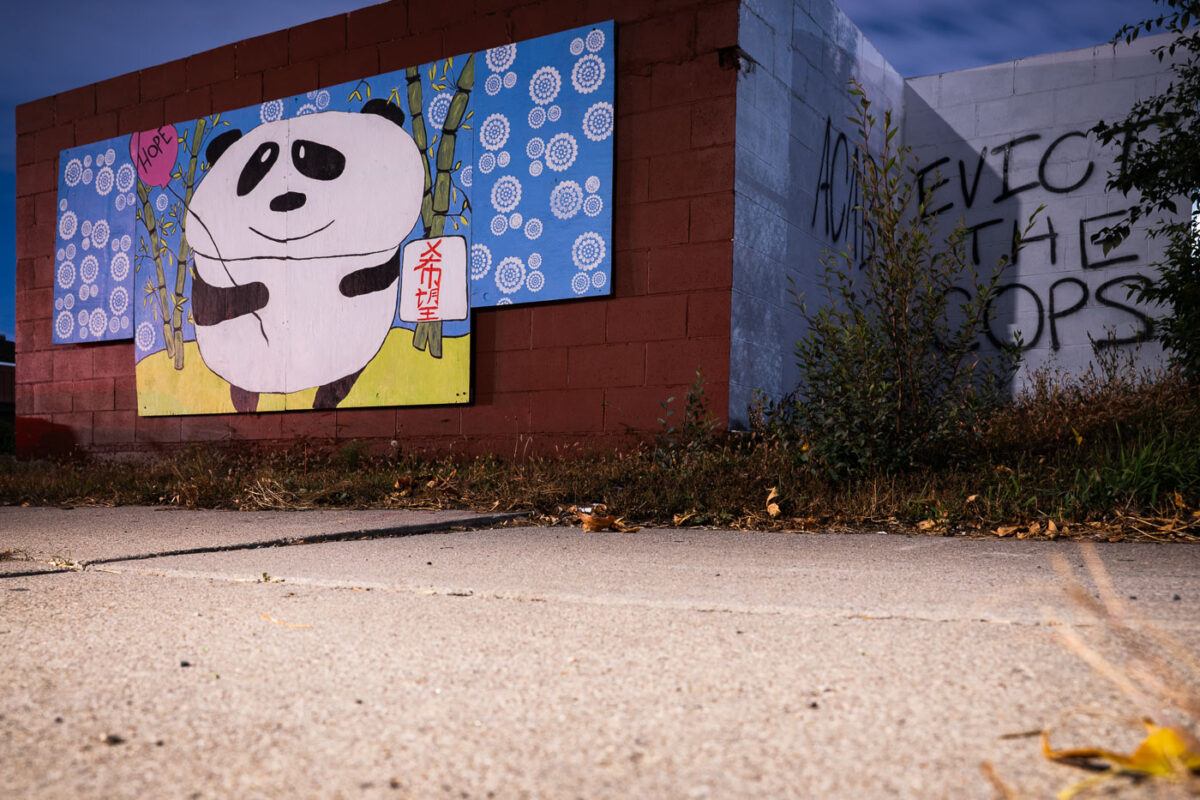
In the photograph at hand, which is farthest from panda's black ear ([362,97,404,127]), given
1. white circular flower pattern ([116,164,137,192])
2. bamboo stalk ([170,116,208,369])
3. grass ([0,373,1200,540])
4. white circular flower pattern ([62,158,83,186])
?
white circular flower pattern ([62,158,83,186])

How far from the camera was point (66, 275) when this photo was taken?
27.5ft

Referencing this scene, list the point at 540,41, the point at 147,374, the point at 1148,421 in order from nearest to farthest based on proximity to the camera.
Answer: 1. the point at 1148,421
2. the point at 540,41
3. the point at 147,374

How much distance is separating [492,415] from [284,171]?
2.82 m

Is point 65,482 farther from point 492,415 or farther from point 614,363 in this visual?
point 614,363

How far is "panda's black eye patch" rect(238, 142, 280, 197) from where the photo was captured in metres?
7.21

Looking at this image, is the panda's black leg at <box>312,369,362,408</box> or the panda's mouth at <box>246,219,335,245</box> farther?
the panda's mouth at <box>246,219,335,245</box>

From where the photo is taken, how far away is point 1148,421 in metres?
4.26

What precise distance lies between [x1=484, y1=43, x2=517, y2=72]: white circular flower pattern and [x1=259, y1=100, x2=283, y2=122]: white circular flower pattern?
204cm

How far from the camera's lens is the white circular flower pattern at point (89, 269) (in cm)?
818

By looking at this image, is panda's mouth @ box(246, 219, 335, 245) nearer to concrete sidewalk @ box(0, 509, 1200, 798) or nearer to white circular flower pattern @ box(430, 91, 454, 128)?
white circular flower pattern @ box(430, 91, 454, 128)

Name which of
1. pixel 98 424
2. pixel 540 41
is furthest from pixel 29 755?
pixel 98 424

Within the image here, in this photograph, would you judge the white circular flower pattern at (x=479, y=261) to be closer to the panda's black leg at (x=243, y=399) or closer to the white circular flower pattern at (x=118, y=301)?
the panda's black leg at (x=243, y=399)

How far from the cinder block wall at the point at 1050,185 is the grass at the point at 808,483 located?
209 cm

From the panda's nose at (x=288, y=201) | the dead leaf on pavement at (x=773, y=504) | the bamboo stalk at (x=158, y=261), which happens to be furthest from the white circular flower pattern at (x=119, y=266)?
the dead leaf on pavement at (x=773, y=504)
